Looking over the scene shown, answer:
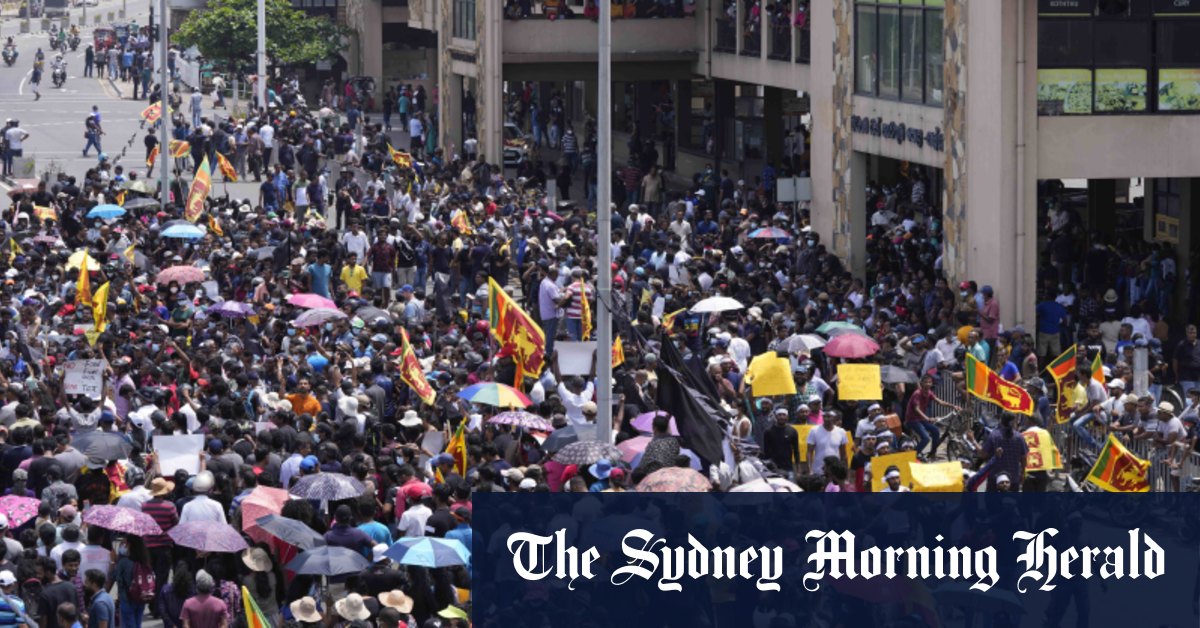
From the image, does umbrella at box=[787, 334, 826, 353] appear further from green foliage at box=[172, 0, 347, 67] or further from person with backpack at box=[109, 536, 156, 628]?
green foliage at box=[172, 0, 347, 67]

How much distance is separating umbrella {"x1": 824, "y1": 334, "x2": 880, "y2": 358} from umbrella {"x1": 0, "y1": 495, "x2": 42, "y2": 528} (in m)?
10.1

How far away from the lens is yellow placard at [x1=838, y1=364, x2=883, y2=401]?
22.7 m

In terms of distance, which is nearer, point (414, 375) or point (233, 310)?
point (414, 375)

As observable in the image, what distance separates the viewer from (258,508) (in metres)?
17.3

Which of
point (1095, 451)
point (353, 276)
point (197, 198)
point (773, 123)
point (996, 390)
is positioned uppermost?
point (773, 123)

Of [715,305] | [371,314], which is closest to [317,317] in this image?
[371,314]

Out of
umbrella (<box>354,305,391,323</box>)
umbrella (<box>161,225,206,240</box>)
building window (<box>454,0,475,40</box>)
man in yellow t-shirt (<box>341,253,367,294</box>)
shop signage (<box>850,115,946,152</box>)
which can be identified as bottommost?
umbrella (<box>354,305,391,323</box>)

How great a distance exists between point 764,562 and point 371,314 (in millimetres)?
12576

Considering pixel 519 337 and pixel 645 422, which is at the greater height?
pixel 519 337

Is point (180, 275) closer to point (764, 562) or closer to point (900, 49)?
point (900, 49)

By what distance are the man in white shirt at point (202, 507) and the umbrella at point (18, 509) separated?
3.84ft

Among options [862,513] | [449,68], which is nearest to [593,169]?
[449,68]

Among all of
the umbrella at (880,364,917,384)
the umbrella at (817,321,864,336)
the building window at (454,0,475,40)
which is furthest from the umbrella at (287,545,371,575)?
the building window at (454,0,475,40)

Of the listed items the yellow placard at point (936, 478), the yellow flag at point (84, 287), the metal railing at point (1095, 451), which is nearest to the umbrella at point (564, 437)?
the yellow placard at point (936, 478)
